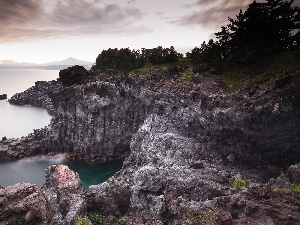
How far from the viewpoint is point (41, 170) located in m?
63.5

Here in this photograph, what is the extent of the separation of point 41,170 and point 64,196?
133 ft

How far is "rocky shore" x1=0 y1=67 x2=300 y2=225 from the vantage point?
2344 centimetres

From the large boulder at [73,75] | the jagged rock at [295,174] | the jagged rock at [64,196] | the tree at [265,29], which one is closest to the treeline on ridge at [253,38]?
the tree at [265,29]

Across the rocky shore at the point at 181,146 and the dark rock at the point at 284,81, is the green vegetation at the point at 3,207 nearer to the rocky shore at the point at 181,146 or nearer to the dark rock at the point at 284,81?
the rocky shore at the point at 181,146

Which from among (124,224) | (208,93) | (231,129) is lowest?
(124,224)

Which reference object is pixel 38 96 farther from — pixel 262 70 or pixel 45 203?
pixel 45 203

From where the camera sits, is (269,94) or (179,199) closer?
(179,199)

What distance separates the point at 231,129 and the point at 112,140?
106ft

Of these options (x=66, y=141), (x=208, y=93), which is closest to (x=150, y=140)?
(x=208, y=93)

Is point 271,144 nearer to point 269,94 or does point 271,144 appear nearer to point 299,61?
point 269,94

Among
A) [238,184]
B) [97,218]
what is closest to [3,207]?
[97,218]

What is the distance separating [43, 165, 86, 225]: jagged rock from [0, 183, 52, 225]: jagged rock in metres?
1.46

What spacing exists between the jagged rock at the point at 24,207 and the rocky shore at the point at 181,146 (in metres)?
2.54

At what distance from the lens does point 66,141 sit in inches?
2840
